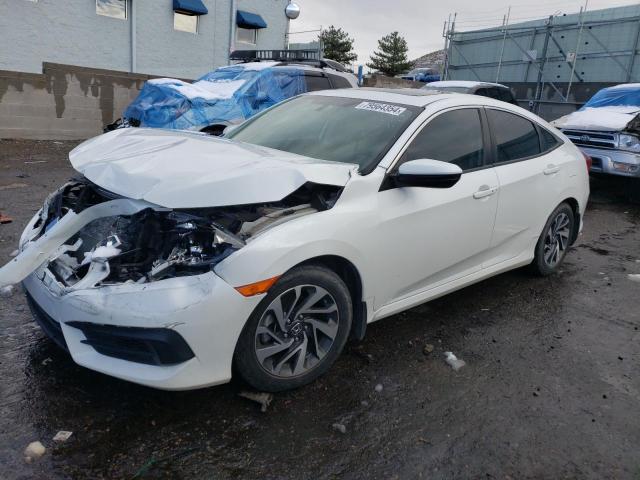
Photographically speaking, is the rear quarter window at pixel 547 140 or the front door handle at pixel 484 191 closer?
the front door handle at pixel 484 191

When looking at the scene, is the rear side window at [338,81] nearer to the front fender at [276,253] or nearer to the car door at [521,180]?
the car door at [521,180]

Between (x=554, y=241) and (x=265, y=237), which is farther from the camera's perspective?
(x=554, y=241)

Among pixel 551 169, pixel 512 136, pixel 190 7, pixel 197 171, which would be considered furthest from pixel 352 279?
pixel 190 7

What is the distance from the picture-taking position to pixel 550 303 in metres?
4.41

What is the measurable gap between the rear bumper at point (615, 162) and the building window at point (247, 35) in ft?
50.0

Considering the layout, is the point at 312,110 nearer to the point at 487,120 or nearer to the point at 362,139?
the point at 362,139

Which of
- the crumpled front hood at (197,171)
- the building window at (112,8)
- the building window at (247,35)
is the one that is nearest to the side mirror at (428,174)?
the crumpled front hood at (197,171)

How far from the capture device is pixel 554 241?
15.8 feet

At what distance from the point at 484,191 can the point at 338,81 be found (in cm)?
628

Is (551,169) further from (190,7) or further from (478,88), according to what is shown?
(190,7)

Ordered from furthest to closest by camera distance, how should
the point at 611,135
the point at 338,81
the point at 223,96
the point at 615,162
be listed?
the point at 338,81
the point at 223,96
the point at 611,135
the point at 615,162

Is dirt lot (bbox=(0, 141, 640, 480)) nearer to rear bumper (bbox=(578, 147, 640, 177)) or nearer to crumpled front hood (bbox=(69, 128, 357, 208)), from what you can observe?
crumpled front hood (bbox=(69, 128, 357, 208))

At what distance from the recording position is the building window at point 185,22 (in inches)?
697

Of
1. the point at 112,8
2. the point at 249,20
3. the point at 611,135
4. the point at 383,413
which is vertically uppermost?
the point at 249,20
